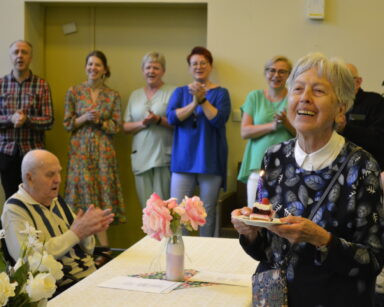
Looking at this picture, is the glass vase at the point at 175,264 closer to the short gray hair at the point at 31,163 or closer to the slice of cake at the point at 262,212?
the slice of cake at the point at 262,212

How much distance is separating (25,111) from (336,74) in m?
3.51

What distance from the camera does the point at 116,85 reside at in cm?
543

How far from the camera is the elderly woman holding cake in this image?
160 cm

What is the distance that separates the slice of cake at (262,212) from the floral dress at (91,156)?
323 centimetres

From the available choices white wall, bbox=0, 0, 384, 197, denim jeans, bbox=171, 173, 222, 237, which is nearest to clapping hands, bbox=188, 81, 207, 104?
denim jeans, bbox=171, 173, 222, 237

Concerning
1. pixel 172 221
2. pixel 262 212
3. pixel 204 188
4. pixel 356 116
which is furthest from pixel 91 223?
pixel 204 188

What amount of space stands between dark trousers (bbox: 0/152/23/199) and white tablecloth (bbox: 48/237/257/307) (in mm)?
2299

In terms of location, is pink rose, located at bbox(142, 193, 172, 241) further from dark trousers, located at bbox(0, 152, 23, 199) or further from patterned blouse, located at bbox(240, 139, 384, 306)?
dark trousers, located at bbox(0, 152, 23, 199)

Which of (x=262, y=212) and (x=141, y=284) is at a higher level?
(x=262, y=212)

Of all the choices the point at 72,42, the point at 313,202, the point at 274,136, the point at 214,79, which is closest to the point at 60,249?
the point at 313,202

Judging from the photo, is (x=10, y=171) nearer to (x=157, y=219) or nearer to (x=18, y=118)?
(x=18, y=118)

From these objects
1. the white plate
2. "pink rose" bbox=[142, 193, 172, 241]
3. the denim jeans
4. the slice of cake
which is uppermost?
the slice of cake

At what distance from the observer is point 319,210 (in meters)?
1.66

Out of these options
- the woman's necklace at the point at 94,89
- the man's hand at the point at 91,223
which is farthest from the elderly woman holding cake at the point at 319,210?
the woman's necklace at the point at 94,89
